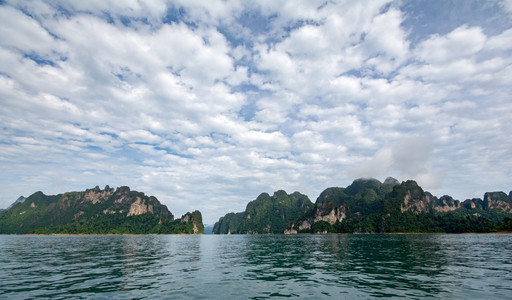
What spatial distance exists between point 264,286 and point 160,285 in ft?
26.8

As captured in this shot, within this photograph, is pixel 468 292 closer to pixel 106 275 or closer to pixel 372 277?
pixel 372 277

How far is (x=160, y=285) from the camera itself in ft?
66.1

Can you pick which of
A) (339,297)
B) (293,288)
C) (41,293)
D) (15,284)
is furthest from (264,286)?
(15,284)

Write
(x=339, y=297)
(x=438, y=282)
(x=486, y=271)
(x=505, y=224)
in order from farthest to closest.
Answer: (x=505, y=224), (x=486, y=271), (x=438, y=282), (x=339, y=297)

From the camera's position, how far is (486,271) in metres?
25.2

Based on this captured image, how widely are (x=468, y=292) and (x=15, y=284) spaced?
109 feet

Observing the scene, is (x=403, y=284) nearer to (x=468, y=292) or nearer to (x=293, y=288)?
(x=468, y=292)

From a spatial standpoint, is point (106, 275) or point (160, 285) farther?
point (106, 275)

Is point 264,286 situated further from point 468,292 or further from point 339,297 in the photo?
point 468,292

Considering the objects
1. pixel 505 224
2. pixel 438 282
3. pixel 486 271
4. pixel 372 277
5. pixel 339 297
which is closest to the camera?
pixel 339 297

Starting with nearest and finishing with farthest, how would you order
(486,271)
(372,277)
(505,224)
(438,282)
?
(438,282) < (372,277) < (486,271) < (505,224)

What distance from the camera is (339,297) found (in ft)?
54.0

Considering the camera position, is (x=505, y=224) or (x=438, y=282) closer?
(x=438, y=282)

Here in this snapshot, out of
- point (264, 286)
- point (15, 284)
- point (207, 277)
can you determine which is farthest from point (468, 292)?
point (15, 284)
